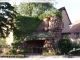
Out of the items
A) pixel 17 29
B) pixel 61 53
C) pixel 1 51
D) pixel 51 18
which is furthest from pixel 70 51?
pixel 1 51

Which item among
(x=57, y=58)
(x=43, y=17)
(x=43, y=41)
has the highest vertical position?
(x=43, y=17)

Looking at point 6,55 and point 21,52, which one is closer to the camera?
point 6,55

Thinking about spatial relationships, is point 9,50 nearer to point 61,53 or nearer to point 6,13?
point 6,13

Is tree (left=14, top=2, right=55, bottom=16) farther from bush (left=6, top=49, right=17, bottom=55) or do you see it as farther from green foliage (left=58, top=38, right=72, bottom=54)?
bush (left=6, top=49, right=17, bottom=55)

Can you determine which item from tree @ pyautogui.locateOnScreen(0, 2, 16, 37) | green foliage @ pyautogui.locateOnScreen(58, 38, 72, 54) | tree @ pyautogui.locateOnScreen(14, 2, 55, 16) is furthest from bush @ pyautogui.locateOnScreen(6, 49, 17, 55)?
tree @ pyautogui.locateOnScreen(14, 2, 55, 16)

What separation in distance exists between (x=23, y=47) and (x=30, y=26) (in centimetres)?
236

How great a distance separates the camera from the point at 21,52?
56.0ft

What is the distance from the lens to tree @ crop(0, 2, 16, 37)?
16.9 metres

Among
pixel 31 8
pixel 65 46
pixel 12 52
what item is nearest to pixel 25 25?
pixel 12 52

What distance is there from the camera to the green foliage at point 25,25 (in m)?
18.2

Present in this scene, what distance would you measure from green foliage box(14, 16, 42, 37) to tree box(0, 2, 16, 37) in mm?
550

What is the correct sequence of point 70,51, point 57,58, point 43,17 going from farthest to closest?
1. point 43,17
2. point 70,51
3. point 57,58

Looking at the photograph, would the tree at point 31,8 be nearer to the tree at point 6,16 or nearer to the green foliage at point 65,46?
the tree at point 6,16

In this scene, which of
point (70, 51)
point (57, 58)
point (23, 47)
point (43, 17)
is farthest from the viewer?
point (43, 17)
